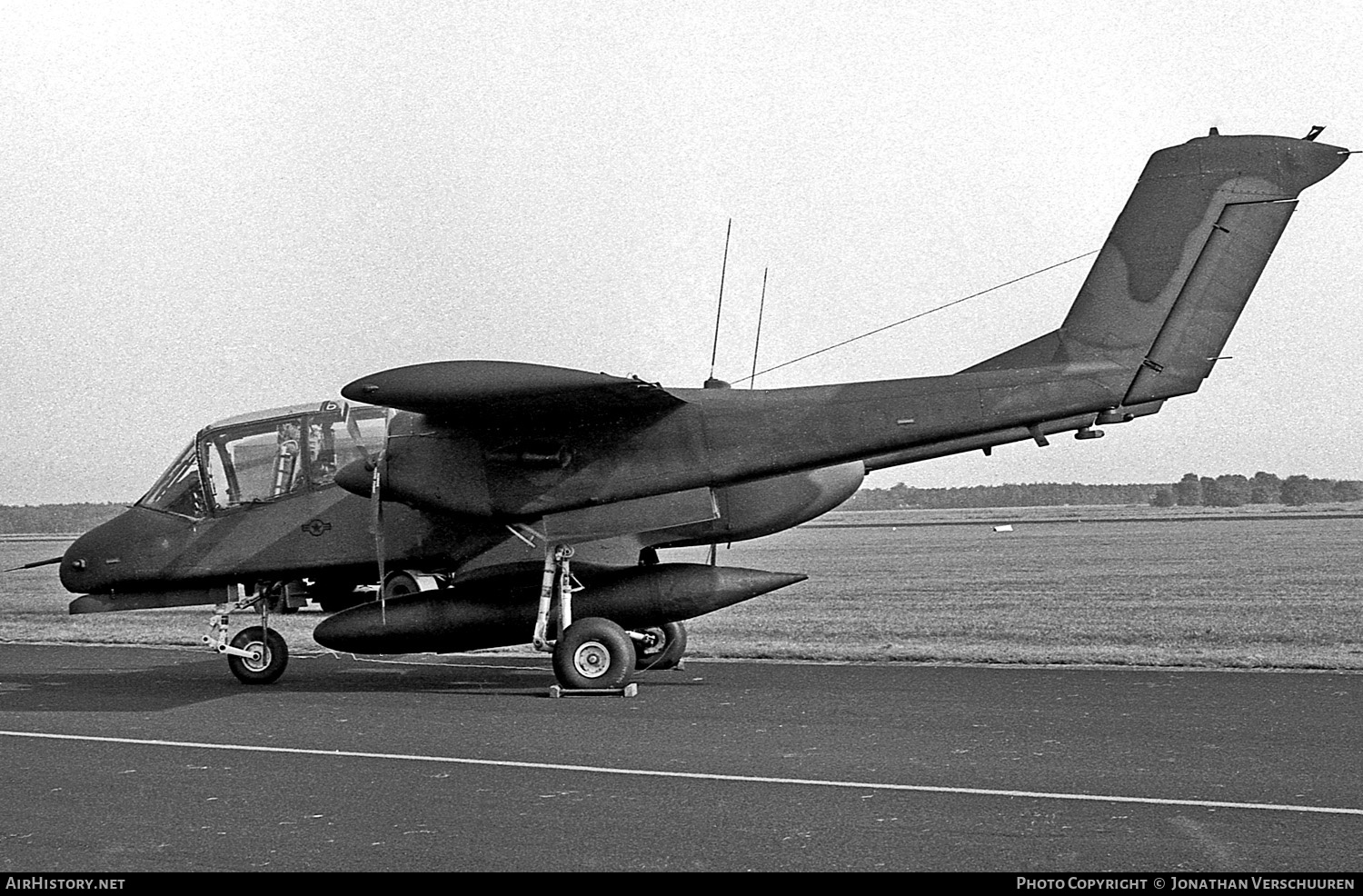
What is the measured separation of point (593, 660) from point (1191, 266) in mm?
6814

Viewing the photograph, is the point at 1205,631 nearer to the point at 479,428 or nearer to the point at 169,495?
the point at 479,428

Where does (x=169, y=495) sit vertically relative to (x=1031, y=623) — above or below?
above

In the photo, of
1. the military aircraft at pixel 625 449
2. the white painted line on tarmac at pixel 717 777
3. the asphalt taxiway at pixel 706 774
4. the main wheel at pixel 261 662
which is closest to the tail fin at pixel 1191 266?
the military aircraft at pixel 625 449

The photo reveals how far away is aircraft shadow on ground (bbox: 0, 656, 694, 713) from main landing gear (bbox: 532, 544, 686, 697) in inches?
16.4

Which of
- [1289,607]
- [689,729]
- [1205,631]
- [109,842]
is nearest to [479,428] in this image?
[689,729]

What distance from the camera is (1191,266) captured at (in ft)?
43.4

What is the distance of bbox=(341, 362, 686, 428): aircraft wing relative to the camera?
39.2 ft

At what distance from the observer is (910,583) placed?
38281mm

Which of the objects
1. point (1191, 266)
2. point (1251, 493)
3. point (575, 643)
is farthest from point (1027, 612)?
point (1251, 493)

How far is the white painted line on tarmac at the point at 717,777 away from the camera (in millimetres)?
7465

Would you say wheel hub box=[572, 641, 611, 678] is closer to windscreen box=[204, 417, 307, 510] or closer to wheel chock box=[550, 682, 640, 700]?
wheel chock box=[550, 682, 640, 700]
